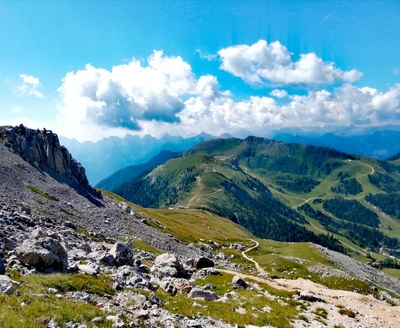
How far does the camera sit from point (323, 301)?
128 feet

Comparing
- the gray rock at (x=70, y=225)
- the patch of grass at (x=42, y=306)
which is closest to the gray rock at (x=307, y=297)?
the patch of grass at (x=42, y=306)

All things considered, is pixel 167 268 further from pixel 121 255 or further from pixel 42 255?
pixel 42 255

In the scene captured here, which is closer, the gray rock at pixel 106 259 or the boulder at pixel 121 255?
the gray rock at pixel 106 259

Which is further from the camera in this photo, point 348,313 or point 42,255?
point 348,313

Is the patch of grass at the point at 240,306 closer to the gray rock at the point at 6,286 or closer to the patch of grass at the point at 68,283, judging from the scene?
the patch of grass at the point at 68,283

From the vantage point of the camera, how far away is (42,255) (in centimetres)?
2416

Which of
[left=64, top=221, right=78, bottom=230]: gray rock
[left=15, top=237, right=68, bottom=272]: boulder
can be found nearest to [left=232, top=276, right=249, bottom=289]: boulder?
[left=15, top=237, right=68, bottom=272]: boulder

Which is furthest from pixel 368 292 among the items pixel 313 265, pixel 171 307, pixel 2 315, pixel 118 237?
pixel 2 315

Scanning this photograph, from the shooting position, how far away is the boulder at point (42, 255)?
78.4 feet

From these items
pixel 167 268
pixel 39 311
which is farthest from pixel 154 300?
pixel 167 268

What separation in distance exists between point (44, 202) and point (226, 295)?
4632cm

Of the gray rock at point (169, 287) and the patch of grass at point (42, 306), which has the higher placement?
the patch of grass at point (42, 306)

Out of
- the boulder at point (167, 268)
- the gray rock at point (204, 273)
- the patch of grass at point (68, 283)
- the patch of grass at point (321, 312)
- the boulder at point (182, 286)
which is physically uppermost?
the patch of grass at point (68, 283)

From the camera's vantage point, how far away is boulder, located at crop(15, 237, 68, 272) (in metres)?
23.9
